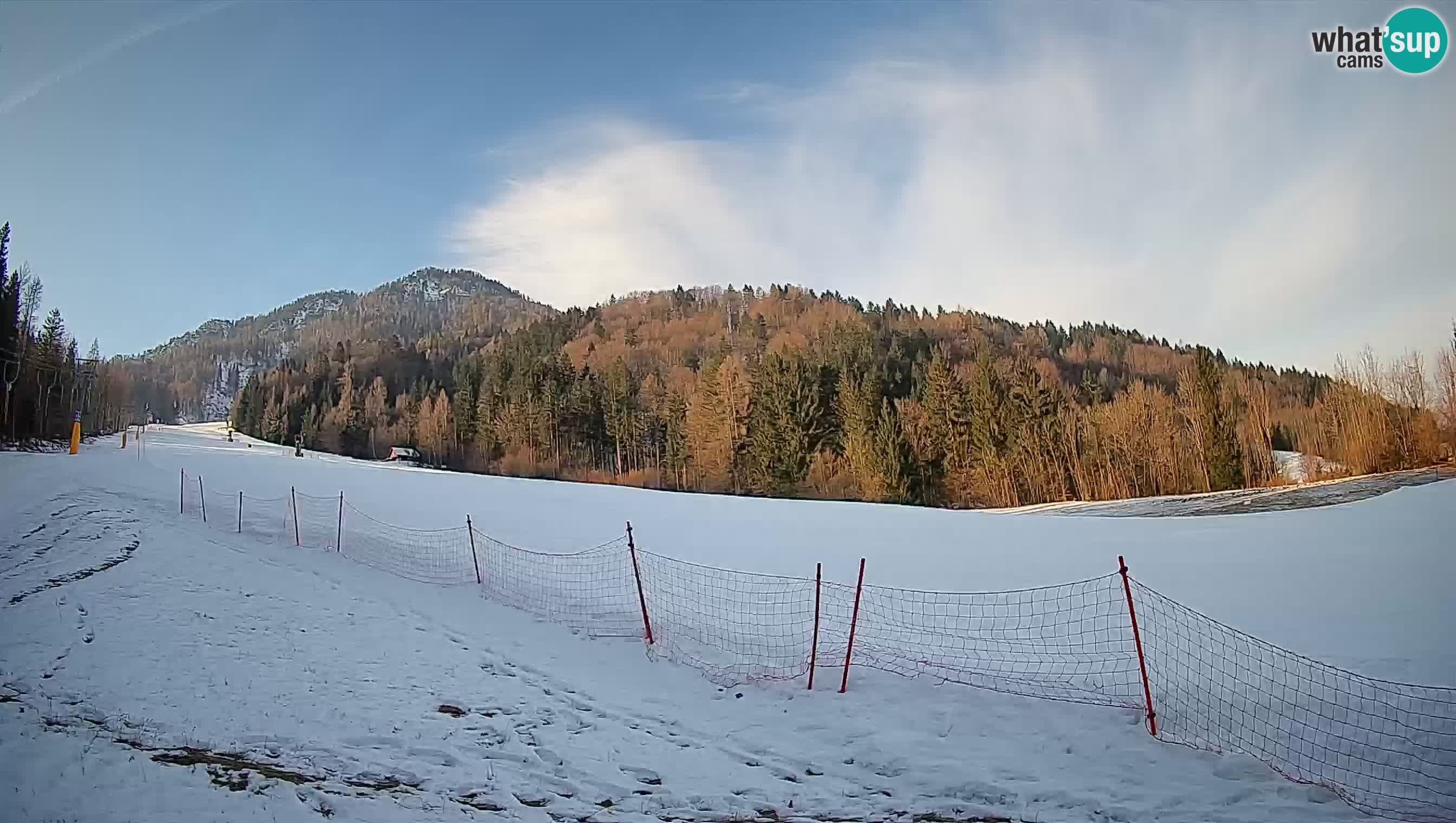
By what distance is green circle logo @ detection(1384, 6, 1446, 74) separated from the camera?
5734mm

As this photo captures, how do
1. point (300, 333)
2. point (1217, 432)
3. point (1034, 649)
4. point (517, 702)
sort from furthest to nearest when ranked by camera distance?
1. point (300, 333)
2. point (1217, 432)
3. point (1034, 649)
4. point (517, 702)

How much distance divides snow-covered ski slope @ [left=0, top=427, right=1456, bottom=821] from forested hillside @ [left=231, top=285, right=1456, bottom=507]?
26.3 feet

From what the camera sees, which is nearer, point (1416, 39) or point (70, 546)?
point (1416, 39)

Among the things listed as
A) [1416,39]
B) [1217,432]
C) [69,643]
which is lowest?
[69,643]

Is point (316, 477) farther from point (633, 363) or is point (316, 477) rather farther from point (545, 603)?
point (633, 363)

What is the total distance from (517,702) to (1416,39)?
29.7 feet

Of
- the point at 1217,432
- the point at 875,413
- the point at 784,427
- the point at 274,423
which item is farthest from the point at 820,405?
the point at 274,423

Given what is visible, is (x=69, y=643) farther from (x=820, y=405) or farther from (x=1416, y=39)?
(x=820, y=405)

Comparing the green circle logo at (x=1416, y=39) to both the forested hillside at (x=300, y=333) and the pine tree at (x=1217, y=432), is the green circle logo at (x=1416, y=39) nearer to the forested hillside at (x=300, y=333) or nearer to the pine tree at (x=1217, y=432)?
the pine tree at (x=1217, y=432)

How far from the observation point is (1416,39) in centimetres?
578

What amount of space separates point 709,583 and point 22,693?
7.39 meters

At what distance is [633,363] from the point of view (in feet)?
181

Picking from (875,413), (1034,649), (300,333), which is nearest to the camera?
(1034,649)

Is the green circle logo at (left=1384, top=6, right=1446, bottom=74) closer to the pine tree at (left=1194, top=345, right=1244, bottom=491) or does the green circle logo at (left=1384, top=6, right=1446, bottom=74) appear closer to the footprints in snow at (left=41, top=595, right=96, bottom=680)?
the footprints in snow at (left=41, top=595, right=96, bottom=680)
